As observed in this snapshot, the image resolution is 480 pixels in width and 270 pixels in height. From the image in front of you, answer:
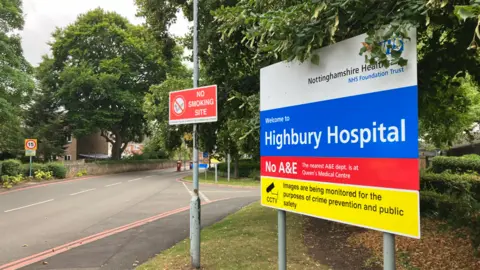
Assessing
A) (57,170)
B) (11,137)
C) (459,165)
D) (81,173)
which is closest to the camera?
(459,165)

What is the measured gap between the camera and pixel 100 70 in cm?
3884

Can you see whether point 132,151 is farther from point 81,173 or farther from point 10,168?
point 10,168

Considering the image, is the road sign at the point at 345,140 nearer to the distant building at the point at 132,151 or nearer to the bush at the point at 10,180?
the bush at the point at 10,180

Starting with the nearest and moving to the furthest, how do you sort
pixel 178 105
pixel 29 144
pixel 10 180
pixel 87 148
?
pixel 178 105 → pixel 10 180 → pixel 29 144 → pixel 87 148

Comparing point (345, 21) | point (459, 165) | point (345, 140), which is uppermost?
point (345, 21)

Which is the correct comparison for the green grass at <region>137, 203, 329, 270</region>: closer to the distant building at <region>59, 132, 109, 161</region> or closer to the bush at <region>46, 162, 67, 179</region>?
the bush at <region>46, 162, 67, 179</region>

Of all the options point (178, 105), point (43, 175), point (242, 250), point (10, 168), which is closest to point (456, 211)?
point (242, 250)

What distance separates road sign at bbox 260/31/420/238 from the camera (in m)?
2.49

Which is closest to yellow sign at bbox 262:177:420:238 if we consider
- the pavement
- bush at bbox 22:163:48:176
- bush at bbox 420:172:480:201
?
the pavement

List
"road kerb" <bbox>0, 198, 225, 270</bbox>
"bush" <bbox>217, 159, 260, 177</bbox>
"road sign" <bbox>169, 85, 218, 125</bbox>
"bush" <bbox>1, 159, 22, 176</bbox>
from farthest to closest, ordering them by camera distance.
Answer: "bush" <bbox>217, 159, 260, 177</bbox> → "bush" <bbox>1, 159, 22, 176</bbox> → "road kerb" <bbox>0, 198, 225, 270</bbox> → "road sign" <bbox>169, 85, 218, 125</bbox>

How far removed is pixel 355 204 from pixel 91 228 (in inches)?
365

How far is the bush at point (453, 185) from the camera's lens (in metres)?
9.43

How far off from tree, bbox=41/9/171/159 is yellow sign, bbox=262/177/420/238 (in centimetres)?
3516

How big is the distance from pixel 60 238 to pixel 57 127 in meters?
33.6
